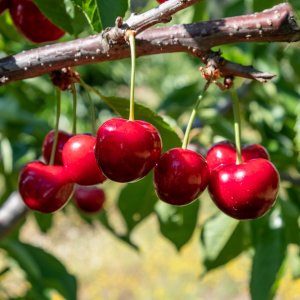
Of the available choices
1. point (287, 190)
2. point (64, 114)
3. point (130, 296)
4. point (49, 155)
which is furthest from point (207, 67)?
point (130, 296)

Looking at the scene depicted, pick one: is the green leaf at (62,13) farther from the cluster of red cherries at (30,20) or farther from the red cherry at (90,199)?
the red cherry at (90,199)

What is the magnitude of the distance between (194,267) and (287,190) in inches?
211

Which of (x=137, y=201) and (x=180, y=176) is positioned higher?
(x=180, y=176)

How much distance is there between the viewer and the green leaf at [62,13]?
4.01 ft

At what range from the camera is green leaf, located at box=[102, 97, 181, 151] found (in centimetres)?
124

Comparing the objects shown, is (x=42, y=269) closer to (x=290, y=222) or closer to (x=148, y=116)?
(x=290, y=222)

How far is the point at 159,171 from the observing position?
3.59 feet

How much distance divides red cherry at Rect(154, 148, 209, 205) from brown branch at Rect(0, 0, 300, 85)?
15cm

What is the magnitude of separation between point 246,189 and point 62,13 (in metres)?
0.47

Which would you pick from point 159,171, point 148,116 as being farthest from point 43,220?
point 159,171

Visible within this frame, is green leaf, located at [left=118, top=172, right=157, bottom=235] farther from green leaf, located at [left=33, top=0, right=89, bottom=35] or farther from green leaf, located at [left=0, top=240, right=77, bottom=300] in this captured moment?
green leaf, located at [left=33, top=0, right=89, bottom=35]

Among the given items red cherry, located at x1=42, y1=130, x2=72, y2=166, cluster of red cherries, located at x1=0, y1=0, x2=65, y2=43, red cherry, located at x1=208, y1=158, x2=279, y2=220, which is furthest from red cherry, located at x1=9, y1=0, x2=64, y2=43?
red cherry, located at x1=208, y1=158, x2=279, y2=220

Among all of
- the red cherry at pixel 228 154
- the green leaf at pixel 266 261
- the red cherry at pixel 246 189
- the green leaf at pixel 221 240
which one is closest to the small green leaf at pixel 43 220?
the green leaf at pixel 221 240

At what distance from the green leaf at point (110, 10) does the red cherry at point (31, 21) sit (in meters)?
0.23
